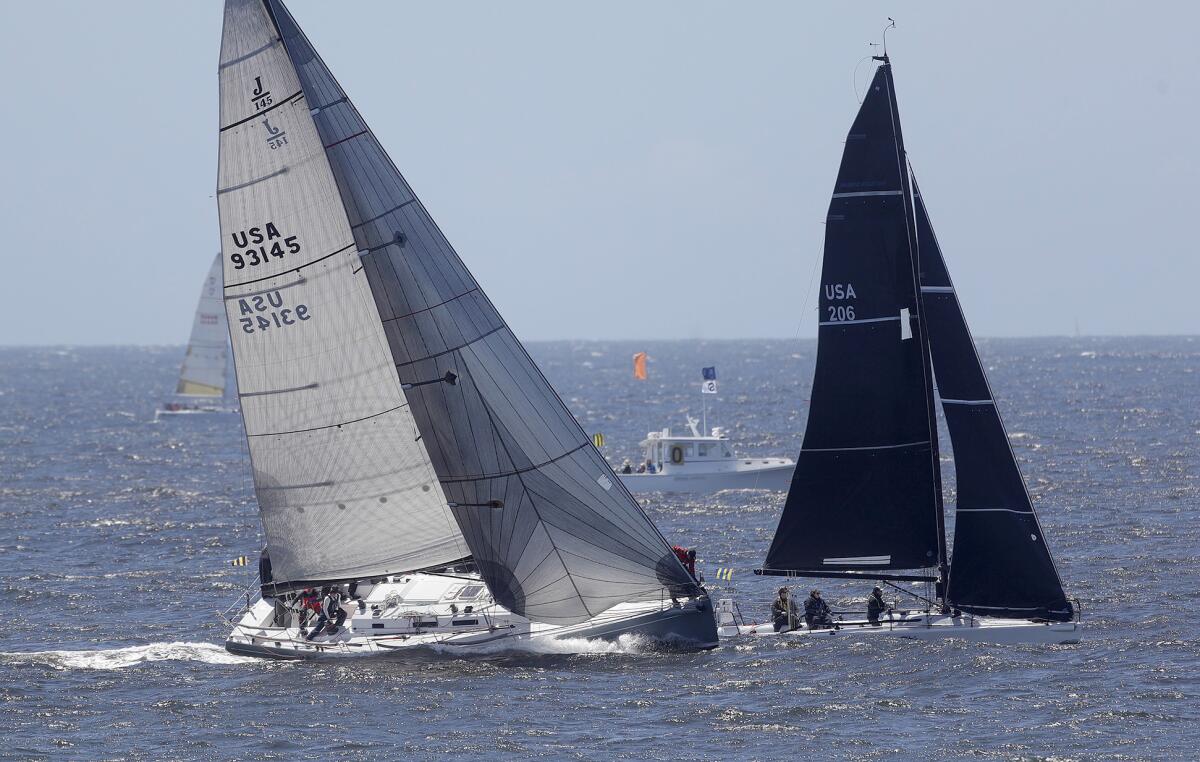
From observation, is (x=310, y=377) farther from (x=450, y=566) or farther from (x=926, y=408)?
(x=926, y=408)

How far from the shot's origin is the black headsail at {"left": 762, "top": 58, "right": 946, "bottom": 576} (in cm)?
2933

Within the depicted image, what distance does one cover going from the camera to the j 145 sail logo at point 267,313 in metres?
28.7

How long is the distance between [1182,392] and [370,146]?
112715mm

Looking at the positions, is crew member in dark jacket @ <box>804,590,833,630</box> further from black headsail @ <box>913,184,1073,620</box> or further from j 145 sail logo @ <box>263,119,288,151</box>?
j 145 sail logo @ <box>263,119,288,151</box>

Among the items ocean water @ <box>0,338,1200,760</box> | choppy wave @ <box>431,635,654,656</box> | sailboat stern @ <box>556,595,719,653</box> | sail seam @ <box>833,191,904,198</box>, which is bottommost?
ocean water @ <box>0,338,1200,760</box>

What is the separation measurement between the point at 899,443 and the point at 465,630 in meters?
8.88

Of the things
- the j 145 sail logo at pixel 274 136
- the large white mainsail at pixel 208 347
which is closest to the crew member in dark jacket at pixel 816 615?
the j 145 sail logo at pixel 274 136

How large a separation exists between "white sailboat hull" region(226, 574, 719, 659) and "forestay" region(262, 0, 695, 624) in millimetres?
354

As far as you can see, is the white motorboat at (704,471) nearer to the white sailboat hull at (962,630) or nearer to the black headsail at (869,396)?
the black headsail at (869,396)

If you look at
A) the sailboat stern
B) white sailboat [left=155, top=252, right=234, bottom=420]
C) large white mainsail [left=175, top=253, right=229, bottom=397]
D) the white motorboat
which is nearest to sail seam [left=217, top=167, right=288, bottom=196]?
the sailboat stern

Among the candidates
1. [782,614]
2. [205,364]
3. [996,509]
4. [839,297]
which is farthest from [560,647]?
[205,364]

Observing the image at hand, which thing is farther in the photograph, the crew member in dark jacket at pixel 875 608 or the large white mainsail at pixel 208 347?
the large white mainsail at pixel 208 347

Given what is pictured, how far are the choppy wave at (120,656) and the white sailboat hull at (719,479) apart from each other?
2905cm

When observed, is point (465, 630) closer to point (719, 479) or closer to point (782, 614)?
point (782, 614)
